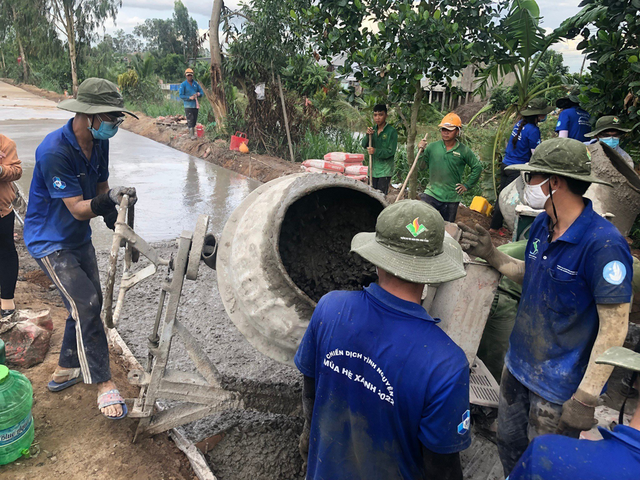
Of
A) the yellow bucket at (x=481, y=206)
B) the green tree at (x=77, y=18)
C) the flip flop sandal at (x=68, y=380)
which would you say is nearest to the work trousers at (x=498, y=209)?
the yellow bucket at (x=481, y=206)

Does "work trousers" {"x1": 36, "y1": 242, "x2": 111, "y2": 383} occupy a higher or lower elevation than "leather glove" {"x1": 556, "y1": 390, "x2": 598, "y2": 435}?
lower

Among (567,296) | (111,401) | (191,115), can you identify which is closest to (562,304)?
(567,296)

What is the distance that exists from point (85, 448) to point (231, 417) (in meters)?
0.81

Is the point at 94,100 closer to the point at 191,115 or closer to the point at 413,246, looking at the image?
the point at 413,246

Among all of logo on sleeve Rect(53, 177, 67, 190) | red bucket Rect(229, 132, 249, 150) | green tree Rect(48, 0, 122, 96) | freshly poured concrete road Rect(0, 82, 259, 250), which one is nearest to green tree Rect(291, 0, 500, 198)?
freshly poured concrete road Rect(0, 82, 259, 250)

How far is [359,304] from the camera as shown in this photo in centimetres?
142

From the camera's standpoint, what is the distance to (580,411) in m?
1.72

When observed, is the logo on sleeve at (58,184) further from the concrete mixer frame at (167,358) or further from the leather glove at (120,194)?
the concrete mixer frame at (167,358)

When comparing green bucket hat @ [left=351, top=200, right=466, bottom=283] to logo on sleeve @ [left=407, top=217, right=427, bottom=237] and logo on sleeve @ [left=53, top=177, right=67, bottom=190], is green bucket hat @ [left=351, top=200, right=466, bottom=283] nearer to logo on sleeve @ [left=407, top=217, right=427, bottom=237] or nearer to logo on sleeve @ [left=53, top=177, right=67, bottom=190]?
logo on sleeve @ [left=407, top=217, right=427, bottom=237]

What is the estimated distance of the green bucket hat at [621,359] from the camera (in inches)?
41.8

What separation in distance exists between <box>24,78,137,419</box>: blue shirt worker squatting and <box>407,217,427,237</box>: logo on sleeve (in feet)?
5.80

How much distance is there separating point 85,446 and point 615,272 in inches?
104

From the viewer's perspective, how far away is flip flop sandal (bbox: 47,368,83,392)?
2.77 meters

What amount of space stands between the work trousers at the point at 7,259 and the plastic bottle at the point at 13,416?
1.46 metres
